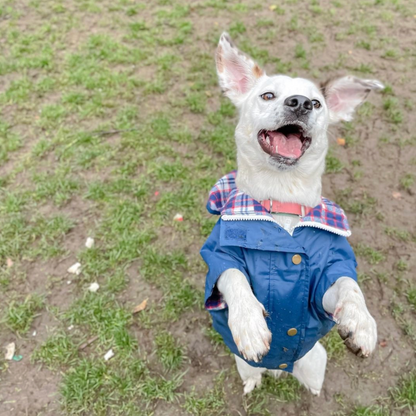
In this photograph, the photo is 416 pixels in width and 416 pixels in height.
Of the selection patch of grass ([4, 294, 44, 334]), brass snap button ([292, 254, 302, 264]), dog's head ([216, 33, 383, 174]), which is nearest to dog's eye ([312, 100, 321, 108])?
dog's head ([216, 33, 383, 174])

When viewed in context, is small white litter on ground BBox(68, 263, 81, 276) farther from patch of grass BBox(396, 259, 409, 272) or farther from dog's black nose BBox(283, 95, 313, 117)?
patch of grass BBox(396, 259, 409, 272)

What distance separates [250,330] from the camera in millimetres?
1960

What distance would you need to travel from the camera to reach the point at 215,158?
5039 mm

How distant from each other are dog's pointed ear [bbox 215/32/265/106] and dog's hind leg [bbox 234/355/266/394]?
7.10ft

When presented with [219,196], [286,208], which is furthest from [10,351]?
[286,208]

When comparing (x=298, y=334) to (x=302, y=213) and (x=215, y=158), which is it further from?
(x=215, y=158)

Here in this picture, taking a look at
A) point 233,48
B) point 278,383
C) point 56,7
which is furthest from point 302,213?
point 56,7

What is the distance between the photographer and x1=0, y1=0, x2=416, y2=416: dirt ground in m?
3.26

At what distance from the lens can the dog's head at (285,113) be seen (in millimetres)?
2398

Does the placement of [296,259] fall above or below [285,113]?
below

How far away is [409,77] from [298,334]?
5.66m

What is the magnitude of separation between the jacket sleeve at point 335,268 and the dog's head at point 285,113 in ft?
1.77

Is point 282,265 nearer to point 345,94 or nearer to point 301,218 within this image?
point 301,218

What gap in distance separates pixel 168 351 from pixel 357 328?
2031mm
